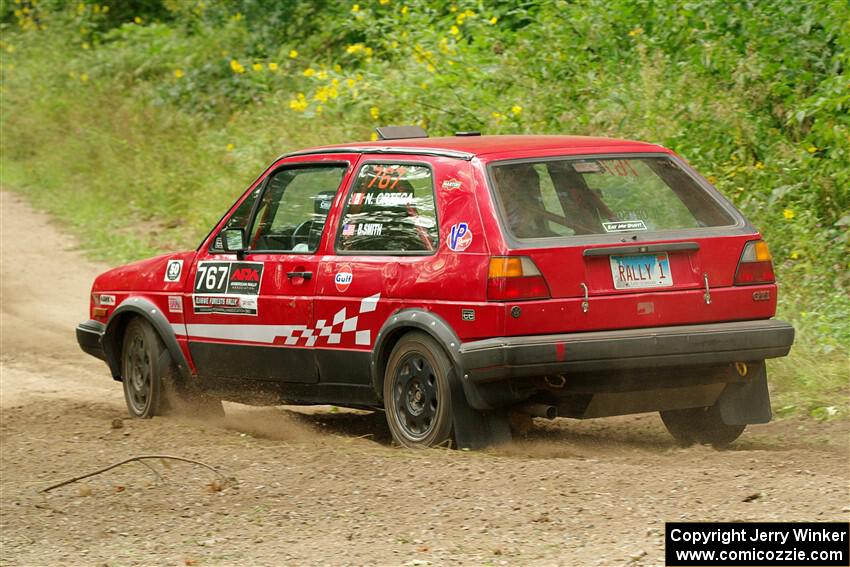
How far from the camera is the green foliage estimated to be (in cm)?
1059

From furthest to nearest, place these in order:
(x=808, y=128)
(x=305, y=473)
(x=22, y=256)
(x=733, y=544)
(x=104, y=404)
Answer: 1. (x=22, y=256)
2. (x=808, y=128)
3. (x=104, y=404)
4. (x=305, y=473)
5. (x=733, y=544)

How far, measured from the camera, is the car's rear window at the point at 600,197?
22.0 feet

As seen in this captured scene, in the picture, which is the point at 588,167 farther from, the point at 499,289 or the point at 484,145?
the point at 499,289

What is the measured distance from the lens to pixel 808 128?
11.5 meters

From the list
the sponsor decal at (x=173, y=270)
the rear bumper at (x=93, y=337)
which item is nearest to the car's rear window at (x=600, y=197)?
the sponsor decal at (x=173, y=270)

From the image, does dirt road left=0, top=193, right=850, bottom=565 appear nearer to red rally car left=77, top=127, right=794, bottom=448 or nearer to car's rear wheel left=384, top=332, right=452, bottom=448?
car's rear wheel left=384, top=332, right=452, bottom=448

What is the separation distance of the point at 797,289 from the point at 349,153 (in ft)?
12.6

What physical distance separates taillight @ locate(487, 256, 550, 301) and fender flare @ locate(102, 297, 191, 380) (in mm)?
2803

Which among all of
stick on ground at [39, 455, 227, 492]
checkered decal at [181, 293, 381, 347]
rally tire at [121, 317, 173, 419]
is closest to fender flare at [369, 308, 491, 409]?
checkered decal at [181, 293, 381, 347]

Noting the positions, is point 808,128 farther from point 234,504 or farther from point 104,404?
point 234,504

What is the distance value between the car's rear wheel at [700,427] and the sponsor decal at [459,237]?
1613 mm

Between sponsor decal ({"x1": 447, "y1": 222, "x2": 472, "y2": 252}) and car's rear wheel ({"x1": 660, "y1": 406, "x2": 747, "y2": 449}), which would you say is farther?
car's rear wheel ({"x1": 660, "y1": 406, "x2": 747, "y2": 449})

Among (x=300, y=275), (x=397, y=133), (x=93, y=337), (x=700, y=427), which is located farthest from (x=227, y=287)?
(x=700, y=427)

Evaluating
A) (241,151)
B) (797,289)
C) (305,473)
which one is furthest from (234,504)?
(241,151)
